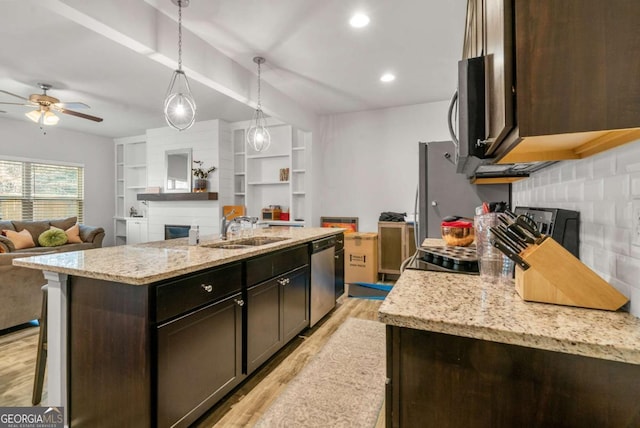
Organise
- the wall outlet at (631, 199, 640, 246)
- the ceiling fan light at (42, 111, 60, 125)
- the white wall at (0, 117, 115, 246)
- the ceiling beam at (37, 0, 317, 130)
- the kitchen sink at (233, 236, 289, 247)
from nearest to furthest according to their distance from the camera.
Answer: the wall outlet at (631, 199, 640, 246), the ceiling beam at (37, 0, 317, 130), the kitchen sink at (233, 236, 289, 247), the ceiling fan light at (42, 111, 60, 125), the white wall at (0, 117, 115, 246)

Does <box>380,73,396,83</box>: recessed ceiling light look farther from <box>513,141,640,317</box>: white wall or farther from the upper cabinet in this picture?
the upper cabinet

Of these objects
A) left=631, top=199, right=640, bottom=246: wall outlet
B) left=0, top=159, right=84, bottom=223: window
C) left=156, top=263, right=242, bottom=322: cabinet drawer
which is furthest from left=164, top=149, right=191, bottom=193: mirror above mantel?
left=631, top=199, right=640, bottom=246: wall outlet

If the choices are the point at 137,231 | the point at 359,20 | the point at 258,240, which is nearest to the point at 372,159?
the point at 359,20

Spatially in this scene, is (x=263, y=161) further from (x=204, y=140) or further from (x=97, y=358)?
(x=97, y=358)

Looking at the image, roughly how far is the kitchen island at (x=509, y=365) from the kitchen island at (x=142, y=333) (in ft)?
3.63

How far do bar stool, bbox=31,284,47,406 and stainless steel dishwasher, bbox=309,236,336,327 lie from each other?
190cm

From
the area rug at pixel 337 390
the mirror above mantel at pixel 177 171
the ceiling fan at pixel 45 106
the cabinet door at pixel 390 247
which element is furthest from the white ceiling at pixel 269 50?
the area rug at pixel 337 390

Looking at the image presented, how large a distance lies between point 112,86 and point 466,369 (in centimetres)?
494

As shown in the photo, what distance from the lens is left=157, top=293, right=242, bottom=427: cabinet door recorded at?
145 cm

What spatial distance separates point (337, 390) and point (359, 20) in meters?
2.89

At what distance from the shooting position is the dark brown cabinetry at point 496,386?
0.65m

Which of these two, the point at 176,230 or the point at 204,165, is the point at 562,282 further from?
the point at 176,230

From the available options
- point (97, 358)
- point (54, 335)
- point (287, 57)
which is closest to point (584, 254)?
point (97, 358)

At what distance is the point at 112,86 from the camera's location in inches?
158
